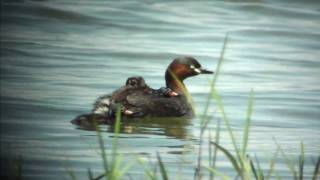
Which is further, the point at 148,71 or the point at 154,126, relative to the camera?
the point at 148,71

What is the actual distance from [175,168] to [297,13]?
13413 mm

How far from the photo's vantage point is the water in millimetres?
8961

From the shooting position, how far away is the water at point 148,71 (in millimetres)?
8961

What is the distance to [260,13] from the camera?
21453mm

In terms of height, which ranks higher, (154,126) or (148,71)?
(154,126)

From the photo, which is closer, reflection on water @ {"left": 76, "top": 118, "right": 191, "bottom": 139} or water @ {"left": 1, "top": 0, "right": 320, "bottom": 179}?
water @ {"left": 1, "top": 0, "right": 320, "bottom": 179}

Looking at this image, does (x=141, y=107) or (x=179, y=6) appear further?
(x=179, y=6)

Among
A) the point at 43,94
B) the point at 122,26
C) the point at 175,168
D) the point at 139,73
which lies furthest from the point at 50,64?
the point at 175,168

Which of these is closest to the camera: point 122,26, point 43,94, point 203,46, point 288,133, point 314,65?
point 288,133

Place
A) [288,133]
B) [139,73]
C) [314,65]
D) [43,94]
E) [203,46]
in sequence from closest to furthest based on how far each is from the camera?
[288,133], [43,94], [139,73], [314,65], [203,46]

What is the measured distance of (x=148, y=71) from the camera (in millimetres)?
14875

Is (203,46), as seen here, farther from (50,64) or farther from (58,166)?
(58,166)

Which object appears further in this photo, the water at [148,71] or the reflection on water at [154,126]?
the reflection on water at [154,126]

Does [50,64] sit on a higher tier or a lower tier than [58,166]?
lower
